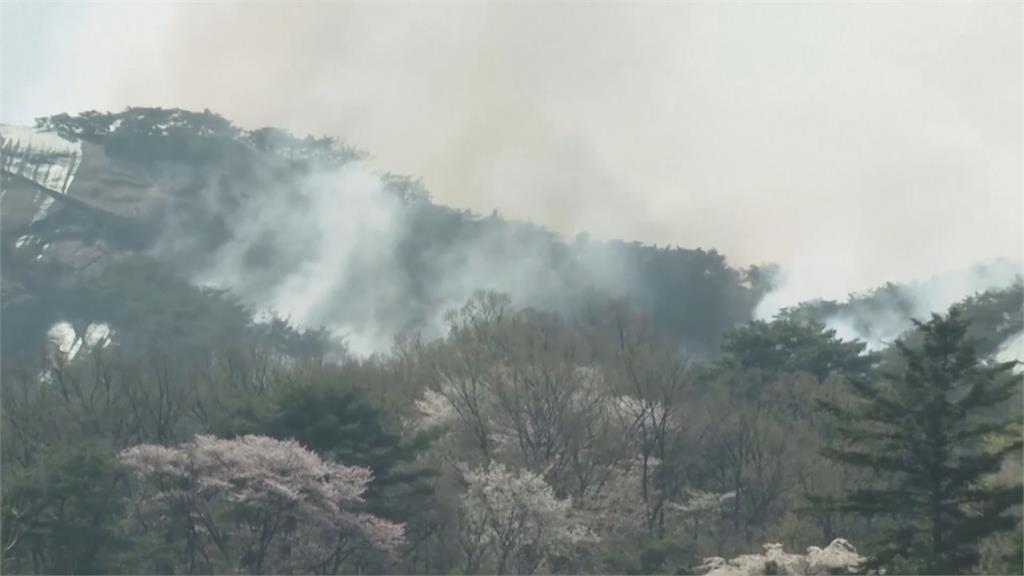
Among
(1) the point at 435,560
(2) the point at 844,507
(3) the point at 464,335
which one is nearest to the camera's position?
(2) the point at 844,507

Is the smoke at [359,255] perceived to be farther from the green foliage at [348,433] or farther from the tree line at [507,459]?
the green foliage at [348,433]

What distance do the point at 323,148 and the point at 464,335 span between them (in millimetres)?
49097

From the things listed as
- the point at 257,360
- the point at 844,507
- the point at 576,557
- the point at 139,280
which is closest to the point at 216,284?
the point at 139,280

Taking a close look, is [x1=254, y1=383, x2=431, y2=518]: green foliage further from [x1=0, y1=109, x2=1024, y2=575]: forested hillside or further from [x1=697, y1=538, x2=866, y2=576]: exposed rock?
[x1=697, y1=538, x2=866, y2=576]: exposed rock

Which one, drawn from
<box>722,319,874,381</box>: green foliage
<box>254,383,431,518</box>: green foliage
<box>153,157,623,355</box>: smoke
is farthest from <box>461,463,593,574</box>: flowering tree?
<box>153,157,623,355</box>: smoke

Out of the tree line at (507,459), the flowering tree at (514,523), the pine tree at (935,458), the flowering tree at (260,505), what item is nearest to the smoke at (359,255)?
the tree line at (507,459)

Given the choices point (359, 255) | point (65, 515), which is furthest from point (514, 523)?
point (359, 255)

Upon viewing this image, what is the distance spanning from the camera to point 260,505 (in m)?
38.1

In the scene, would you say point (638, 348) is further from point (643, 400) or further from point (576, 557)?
point (576, 557)

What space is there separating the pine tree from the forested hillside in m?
0.06

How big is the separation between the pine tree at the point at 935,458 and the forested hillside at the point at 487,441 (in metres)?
0.06

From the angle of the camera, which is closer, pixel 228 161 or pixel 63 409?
pixel 63 409

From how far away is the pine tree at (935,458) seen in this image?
2811 cm

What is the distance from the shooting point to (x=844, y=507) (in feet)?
97.6
